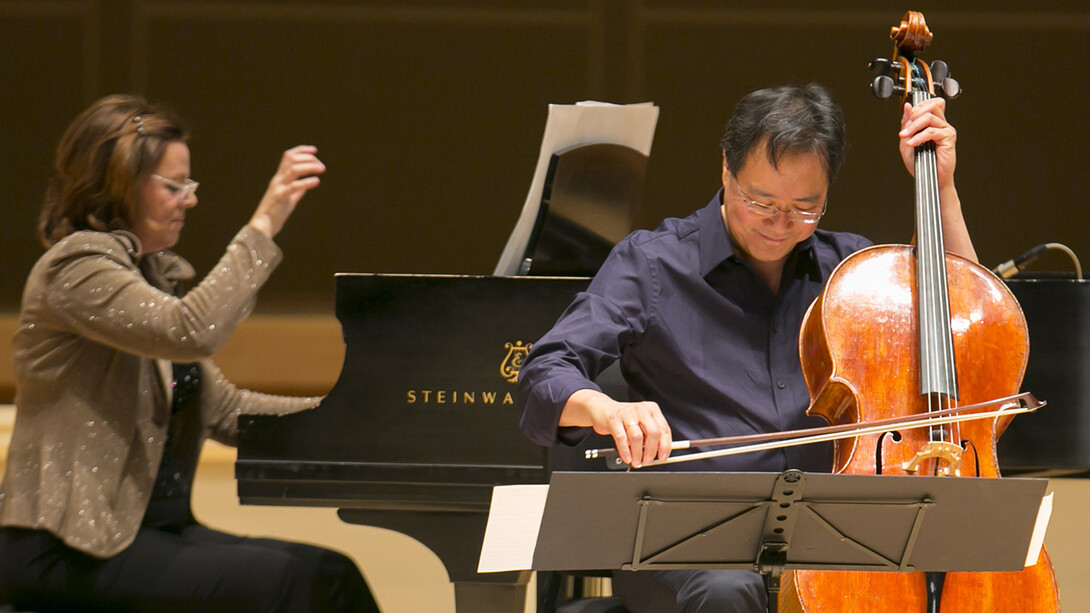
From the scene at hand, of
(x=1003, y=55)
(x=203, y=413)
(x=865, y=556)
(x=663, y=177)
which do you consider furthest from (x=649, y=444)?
(x=1003, y=55)

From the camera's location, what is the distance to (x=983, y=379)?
4.65 ft

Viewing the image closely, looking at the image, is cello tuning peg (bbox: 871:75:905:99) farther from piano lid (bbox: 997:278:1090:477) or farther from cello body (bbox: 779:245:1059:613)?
piano lid (bbox: 997:278:1090:477)

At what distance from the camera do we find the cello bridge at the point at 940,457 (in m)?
1.31

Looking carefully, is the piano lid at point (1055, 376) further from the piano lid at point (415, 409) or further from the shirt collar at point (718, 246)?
the piano lid at point (415, 409)

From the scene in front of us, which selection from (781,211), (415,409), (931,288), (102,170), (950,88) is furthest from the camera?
(415,409)

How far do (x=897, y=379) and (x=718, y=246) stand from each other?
344mm

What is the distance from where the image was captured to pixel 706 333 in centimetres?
160

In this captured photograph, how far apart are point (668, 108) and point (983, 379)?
2666 millimetres

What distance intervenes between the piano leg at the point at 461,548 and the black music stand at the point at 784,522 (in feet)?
2.11

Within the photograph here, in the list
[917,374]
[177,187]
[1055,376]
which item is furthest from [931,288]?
[177,187]

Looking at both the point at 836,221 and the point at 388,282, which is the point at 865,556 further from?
the point at 836,221

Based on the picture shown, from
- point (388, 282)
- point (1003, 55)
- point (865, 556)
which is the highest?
point (1003, 55)

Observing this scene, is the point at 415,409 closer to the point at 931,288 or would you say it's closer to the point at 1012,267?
the point at 931,288

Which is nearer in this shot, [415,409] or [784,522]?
[784,522]
